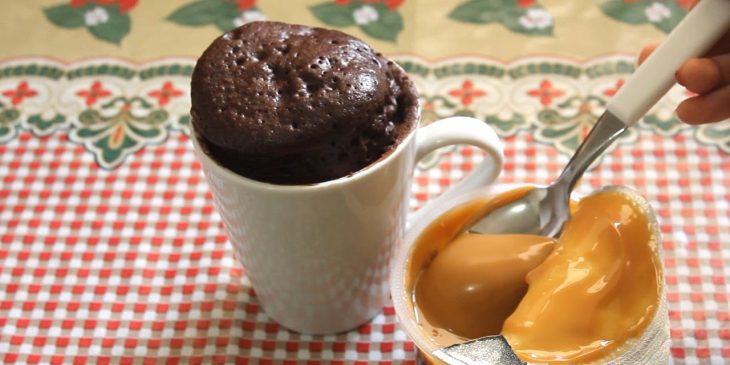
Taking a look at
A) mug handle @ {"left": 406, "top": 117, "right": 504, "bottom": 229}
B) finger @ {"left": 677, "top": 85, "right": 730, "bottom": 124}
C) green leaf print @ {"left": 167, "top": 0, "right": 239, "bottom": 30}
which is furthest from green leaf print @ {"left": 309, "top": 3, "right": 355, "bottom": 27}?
finger @ {"left": 677, "top": 85, "right": 730, "bottom": 124}

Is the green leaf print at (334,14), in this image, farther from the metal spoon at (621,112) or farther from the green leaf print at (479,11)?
the metal spoon at (621,112)

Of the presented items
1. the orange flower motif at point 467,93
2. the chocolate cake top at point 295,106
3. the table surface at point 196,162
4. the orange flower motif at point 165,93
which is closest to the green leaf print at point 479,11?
the table surface at point 196,162

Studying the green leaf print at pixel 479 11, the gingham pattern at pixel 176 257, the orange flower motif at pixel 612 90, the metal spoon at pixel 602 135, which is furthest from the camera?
the green leaf print at pixel 479 11

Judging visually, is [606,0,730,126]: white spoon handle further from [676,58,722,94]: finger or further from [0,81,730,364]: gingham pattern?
[0,81,730,364]: gingham pattern

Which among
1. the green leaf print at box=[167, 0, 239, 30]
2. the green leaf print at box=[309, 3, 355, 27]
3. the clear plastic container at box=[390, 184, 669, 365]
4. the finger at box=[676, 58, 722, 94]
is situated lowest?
the green leaf print at box=[167, 0, 239, 30]

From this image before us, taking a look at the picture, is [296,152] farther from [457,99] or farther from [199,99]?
[457,99]

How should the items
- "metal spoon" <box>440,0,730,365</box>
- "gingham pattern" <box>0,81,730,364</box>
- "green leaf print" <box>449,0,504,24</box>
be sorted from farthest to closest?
"green leaf print" <box>449,0,504,24</box> < "gingham pattern" <box>0,81,730,364</box> < "metal spoon" <box>440,0,730,365</box>

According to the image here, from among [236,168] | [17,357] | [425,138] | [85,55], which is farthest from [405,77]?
[85,55]
